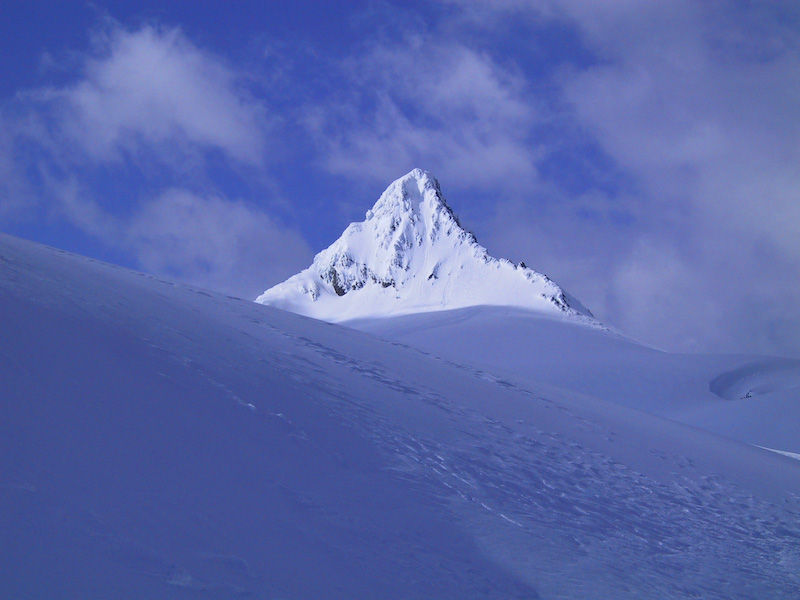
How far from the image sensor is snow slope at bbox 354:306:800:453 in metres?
23.1

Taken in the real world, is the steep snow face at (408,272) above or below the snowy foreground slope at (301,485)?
above

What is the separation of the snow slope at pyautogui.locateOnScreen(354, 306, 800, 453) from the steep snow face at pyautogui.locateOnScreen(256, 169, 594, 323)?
19573 mm

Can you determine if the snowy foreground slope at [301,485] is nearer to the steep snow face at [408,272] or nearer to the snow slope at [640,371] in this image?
the snow slope at [640,371]

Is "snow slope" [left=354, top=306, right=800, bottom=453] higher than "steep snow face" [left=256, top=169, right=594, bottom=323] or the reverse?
the reverse

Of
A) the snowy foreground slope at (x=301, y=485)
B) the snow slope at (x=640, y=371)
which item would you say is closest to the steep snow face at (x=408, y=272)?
the snow slope at (x=640, y=371)

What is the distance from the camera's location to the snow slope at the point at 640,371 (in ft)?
75.9

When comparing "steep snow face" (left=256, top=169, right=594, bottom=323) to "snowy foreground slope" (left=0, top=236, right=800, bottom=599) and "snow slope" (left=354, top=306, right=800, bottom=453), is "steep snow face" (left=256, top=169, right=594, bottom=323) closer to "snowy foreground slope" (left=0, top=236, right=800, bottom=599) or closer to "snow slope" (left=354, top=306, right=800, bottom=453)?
"snow slope" (left=354, top=306, right=800, bottom=453)

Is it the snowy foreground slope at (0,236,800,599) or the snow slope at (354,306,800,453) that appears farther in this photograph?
the snow slope at (354,306,800,453)

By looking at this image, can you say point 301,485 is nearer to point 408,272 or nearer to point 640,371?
point 640,371

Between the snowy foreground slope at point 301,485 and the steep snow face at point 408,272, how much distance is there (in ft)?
187

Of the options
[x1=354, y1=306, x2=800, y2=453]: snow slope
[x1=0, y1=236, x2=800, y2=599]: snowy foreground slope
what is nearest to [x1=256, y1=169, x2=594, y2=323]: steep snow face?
[x1=354, y1=306, x2=800, y2=453]: snow slope

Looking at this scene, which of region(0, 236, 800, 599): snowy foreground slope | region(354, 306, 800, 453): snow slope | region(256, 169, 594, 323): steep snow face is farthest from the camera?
region(256, 169, 594, 323): steep snow face

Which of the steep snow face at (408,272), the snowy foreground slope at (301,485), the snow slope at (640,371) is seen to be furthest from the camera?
the steep snow face at (408,272)

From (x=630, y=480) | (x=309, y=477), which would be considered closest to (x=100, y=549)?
(x=309, y=477)
